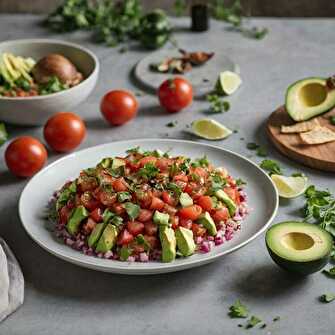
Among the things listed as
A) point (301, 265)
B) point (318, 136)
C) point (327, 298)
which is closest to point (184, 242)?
point (301, 265)

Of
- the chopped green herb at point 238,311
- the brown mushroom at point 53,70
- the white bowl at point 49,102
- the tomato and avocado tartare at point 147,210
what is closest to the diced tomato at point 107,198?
the tomato and avocado tartare at point 147,210

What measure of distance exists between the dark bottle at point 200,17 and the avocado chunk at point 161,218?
227 centimetres

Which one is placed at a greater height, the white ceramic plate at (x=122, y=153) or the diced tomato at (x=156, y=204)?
the diced tomato at (x=156, y=204)

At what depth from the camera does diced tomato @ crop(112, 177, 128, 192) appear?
7.84 ft

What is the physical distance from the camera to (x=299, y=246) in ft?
7.55

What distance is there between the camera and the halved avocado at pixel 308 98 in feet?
10.5

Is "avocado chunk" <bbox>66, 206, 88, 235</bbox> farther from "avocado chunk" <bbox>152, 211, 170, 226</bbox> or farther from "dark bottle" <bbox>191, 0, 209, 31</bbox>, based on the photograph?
"dark bottle" <bbox>191, 0, 209, 31</bbox>

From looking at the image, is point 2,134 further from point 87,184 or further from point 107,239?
point 107,239

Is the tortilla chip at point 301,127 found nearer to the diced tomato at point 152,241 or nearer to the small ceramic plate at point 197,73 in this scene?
the small ceramic plate at point 197,73

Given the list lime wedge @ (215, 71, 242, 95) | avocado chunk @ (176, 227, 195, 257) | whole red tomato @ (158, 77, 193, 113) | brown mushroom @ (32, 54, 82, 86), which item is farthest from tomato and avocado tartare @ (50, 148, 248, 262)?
lime wedge @ (215, 71, 242, 95)

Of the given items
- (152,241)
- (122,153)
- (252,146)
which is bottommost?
(252,146)

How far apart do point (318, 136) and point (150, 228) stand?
1.12 m

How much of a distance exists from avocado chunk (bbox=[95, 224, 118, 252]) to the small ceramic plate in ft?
4.91

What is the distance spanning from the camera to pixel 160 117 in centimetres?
346
